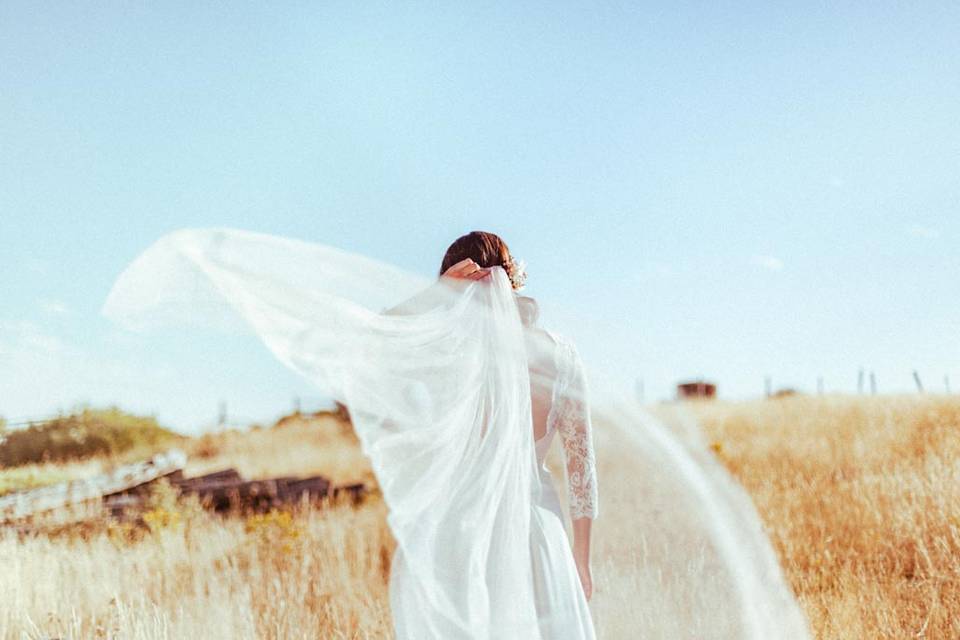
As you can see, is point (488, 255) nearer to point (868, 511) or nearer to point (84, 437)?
point (868, 511)

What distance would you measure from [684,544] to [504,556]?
11.0 ft

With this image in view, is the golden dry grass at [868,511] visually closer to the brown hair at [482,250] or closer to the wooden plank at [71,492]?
the brown hair at [482,250]

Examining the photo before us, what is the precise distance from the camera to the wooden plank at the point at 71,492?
10.8m

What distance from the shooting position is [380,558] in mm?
8164

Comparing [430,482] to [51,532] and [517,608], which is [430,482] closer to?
[517,608]

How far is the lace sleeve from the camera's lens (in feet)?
9.98

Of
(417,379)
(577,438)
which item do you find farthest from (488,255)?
(577,438)

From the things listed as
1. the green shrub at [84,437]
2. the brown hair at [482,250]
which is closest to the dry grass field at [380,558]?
the brown hair at [482,250]

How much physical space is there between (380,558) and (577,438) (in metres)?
5.72

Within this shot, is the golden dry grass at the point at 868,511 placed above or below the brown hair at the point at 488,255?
below

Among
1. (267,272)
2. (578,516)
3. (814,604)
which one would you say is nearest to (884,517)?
(814,604)

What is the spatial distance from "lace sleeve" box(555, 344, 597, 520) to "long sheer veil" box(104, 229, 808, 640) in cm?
11

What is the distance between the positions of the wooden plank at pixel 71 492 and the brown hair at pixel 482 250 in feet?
31.2

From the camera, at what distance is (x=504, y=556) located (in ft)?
9.39
